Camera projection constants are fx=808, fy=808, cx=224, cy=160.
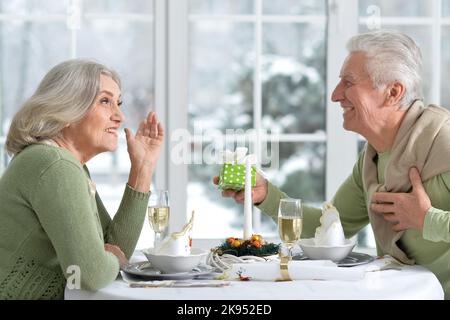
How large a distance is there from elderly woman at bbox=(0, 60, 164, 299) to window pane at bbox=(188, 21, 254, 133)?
7.51m

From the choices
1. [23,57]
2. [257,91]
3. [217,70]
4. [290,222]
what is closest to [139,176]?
[290,222]

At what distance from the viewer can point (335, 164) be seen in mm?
3674

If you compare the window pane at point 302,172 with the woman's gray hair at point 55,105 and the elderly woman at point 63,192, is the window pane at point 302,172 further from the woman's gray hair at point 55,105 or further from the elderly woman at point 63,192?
the woman's gray hair at point 55,105

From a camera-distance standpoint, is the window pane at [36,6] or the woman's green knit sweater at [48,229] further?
the window pane at [36,6]

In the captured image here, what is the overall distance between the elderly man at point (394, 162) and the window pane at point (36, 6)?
5604 mm

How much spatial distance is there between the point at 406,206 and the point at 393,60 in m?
0.48

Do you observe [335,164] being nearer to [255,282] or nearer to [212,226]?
[255,282]

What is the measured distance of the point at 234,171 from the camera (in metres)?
2.42

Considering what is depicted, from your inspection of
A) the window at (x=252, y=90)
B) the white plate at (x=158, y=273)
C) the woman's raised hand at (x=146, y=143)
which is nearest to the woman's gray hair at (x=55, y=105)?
the woman's raised hand at (x=146, y=143)

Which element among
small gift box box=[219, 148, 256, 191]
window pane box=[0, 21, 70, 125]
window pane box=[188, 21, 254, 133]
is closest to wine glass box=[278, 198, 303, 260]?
small gift box box=[219, 148, 256, 191]

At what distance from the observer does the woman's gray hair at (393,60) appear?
2459 mm

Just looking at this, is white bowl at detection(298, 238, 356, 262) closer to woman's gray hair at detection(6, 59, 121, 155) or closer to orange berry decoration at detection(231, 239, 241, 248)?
orange berry decoration at detection(231, 239, 241, 248)

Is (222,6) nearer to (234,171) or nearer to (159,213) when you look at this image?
(234,171)
